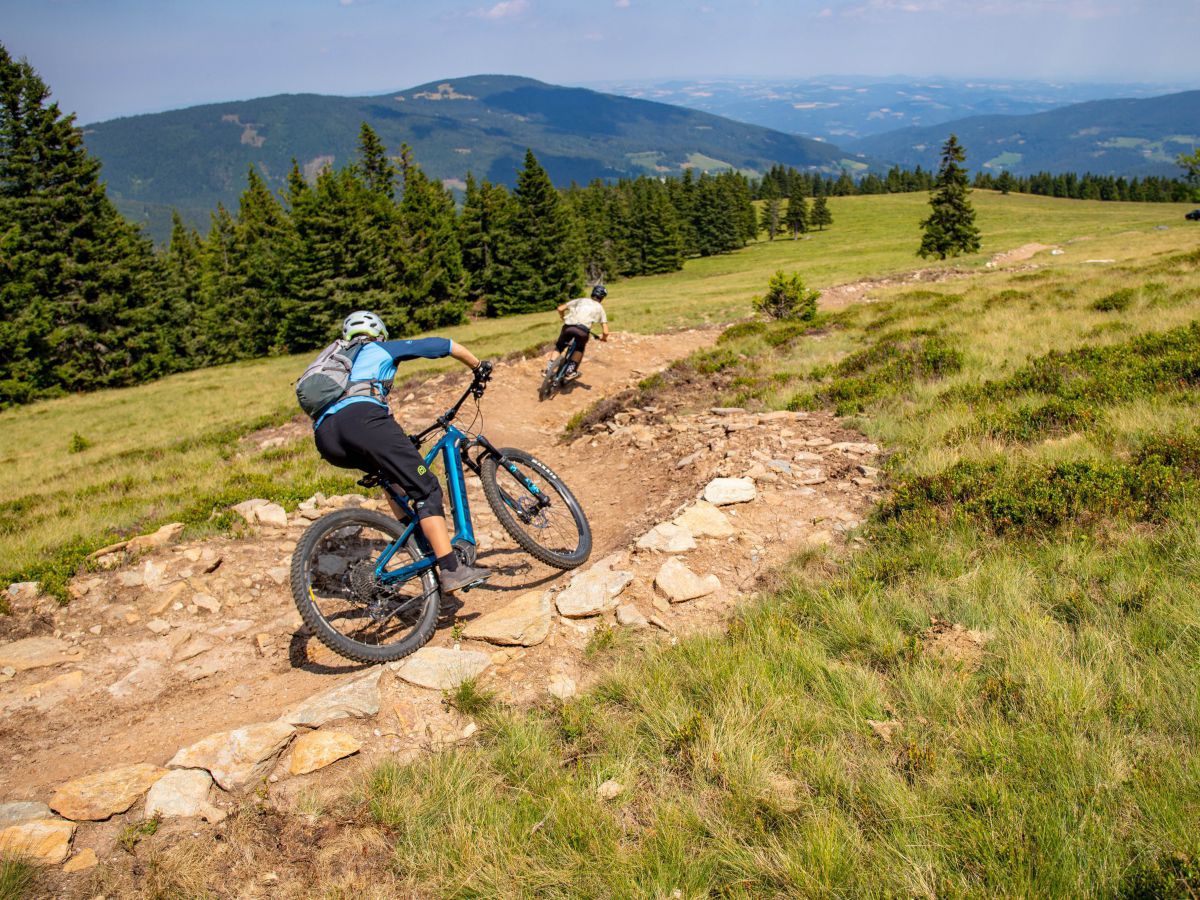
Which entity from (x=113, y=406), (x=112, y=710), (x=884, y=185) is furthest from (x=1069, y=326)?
(x=884, y=185)

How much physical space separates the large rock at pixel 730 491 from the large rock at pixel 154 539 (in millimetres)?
6328

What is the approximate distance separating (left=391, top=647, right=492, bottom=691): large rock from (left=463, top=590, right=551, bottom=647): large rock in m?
0.22

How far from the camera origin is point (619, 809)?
3.23 m

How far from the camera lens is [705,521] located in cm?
639

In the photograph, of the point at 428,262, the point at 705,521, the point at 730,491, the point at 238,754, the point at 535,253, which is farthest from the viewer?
the point at 535,253

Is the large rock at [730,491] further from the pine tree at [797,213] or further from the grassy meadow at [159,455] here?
the pine tree at [797,213]

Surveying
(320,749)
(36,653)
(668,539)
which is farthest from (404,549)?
(36,653)

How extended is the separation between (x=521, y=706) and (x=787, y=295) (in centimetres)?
1865

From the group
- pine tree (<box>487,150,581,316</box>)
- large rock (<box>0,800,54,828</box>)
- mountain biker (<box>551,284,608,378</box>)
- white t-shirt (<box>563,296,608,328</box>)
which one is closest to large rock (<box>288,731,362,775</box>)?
large rock (<box>0,800,54,828</box>)

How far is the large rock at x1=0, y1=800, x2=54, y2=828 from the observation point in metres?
3.60

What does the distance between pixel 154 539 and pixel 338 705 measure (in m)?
4.80

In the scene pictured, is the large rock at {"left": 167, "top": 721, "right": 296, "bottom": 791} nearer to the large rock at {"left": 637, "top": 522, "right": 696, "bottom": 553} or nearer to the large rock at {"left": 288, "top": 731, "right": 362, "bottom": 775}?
the large rock at {"left": 288, "top": 731, "right": 362, "bottom": 775}

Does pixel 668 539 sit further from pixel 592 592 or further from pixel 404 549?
pixel 404 549

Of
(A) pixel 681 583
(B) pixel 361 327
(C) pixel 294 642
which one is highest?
(B) pixel 361 327
